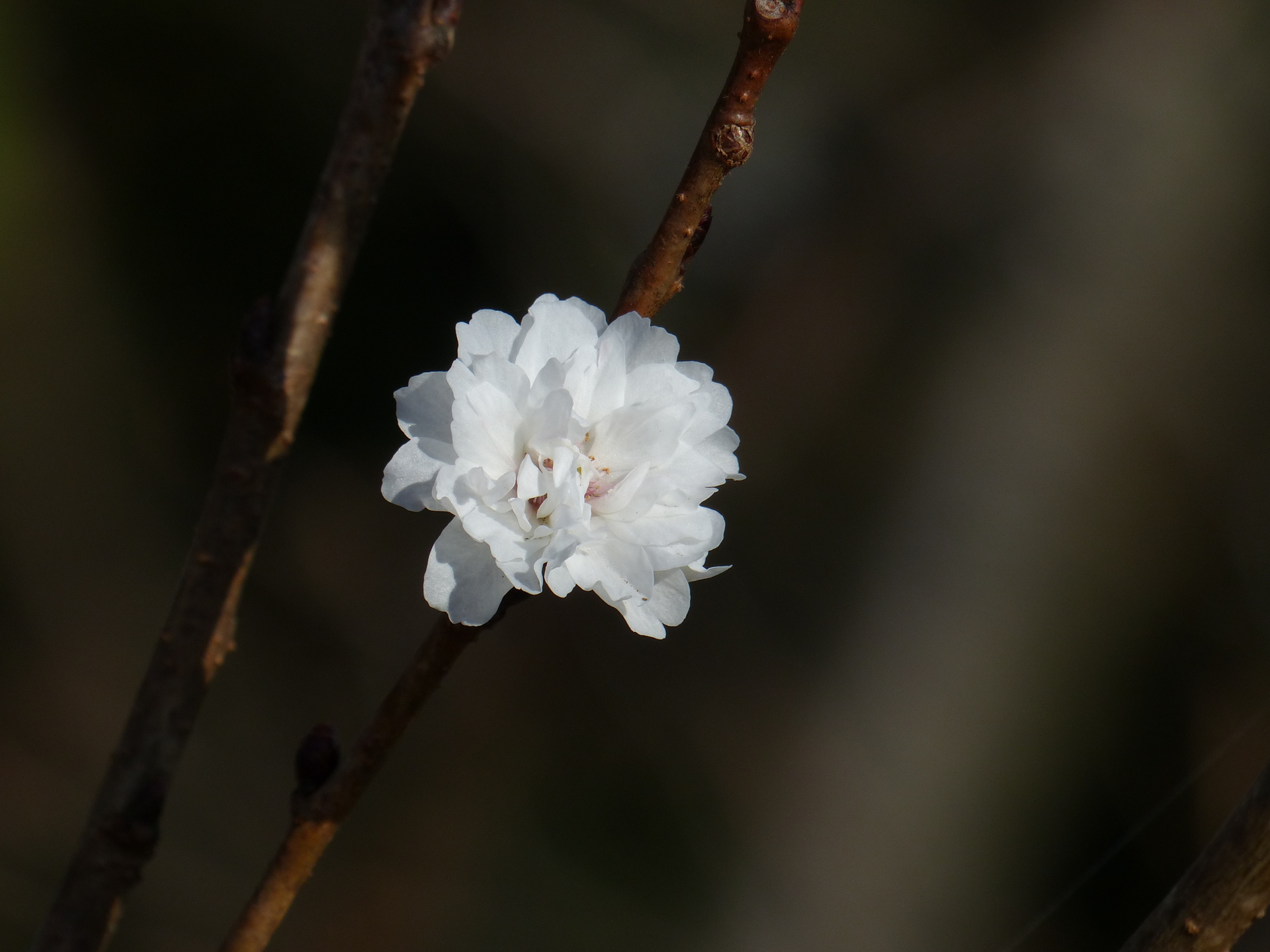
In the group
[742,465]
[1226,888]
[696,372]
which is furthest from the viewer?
[742,465]

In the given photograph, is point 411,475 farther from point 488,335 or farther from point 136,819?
point 136,819

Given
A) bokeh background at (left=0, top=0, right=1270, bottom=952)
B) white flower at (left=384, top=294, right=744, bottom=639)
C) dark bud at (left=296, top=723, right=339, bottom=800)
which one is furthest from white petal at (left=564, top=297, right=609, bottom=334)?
bokeh background at (left=0, top=0, right=1270, bottom=952)

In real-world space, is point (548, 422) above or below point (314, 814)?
above

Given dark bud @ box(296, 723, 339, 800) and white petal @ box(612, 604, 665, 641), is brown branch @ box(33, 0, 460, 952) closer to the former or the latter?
dark bud @ box(296, 723, 339, 800)

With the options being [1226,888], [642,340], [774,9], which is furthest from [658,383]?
[1226,888]

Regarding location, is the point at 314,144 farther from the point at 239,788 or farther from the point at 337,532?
the point at 239,788
